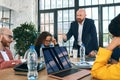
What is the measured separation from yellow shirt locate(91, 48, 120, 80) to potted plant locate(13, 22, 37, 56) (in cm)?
448

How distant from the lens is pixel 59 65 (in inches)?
63.4

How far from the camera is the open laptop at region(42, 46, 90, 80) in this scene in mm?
1428

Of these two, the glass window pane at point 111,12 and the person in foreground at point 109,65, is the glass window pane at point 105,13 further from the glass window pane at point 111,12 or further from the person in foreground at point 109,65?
the person in foreground at point 109,65

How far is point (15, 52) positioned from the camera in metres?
6.05

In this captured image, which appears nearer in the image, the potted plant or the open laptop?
the open laptop

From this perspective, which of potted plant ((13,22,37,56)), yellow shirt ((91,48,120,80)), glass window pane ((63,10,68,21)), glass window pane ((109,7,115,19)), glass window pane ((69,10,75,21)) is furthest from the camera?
glass window pane ((63,10,68,21))

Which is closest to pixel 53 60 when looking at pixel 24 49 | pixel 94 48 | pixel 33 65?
pixel 33 65

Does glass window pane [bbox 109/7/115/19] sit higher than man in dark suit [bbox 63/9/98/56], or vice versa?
glass window pane [bbox 109/7/115/19]

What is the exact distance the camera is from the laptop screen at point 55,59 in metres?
1.48

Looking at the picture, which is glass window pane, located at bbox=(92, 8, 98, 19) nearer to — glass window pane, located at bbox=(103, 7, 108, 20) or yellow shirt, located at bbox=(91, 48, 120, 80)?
glass window pane, located at bbox=(103, 7, 108, 20)

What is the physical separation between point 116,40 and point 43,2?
5.50 meters

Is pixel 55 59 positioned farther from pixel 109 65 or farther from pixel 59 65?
pixel 109 65

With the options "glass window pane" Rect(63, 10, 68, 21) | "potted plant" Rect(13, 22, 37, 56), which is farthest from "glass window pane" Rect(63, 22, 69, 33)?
"potted plant" Rect(13, 22, 37, 56)

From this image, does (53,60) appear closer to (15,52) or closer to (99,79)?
(99,79)
